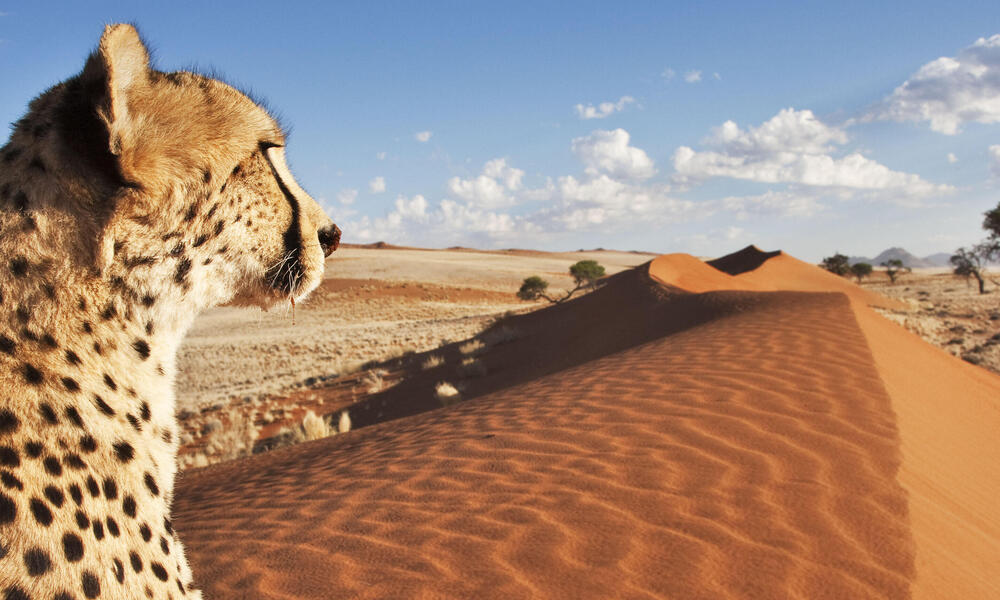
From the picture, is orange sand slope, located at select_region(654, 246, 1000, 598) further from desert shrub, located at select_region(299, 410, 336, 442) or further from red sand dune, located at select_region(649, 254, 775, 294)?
red sand dune, located at select_region(649, 254, 775, 294)

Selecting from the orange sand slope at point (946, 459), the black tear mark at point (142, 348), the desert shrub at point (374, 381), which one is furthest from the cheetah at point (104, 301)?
the desert shrub at point (374, 381)

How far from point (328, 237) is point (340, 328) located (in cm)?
3391

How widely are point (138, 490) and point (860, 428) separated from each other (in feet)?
16.6

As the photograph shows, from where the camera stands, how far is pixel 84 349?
1329 mm

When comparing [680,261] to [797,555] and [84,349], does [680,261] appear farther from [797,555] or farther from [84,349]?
[84,349]

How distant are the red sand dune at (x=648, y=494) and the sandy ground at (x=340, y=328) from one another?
1.51 meters

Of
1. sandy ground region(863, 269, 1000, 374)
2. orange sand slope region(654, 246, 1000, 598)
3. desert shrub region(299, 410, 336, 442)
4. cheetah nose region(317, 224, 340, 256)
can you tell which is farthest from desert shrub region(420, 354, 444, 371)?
cheetah nose region(317, 224, 340, 256)

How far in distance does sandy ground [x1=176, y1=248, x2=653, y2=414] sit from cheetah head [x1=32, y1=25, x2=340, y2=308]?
223 mm

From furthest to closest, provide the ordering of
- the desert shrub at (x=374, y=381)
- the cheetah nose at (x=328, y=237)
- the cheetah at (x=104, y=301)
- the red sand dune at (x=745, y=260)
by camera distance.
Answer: the red sand dune at (x=745, y=260), the desert shrub at (x=374, y=381), the cheetah nose at (x=328, y=237), the cheetah at (x=104, y=301)

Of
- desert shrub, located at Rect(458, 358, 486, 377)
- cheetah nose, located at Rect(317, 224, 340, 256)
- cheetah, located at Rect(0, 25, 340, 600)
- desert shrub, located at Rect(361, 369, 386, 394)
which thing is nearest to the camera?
cheetah, located at Rect(0, 25, 340, 600)

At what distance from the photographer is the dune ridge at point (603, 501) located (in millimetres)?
3148

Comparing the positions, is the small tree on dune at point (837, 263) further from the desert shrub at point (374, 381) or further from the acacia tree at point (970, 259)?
the desert shrub at point (374, 381)

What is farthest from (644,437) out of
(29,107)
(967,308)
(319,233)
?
(967,308)

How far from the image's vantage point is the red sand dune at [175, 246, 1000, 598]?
10.3 feet
